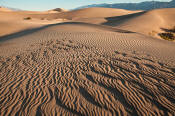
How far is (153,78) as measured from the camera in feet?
11.8

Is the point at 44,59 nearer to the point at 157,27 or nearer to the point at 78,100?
the point at 78,100

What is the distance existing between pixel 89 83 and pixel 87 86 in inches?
6.0

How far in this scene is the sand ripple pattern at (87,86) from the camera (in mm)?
2678

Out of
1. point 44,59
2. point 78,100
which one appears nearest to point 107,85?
point 78,100

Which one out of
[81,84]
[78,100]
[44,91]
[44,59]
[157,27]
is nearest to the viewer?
[78,100]

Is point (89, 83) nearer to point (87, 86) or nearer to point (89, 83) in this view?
point (89, 83)

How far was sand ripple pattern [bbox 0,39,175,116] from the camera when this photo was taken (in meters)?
2.68

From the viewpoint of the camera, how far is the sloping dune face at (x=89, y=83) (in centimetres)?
270

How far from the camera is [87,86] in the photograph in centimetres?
337

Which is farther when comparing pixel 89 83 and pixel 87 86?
pixel 89 83

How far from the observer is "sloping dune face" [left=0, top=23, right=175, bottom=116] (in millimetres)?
2695

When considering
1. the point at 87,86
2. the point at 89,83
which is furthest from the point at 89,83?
the point at 87,86

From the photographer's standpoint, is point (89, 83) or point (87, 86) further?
point (89, 83)

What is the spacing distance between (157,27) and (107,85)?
1422 centimetres
